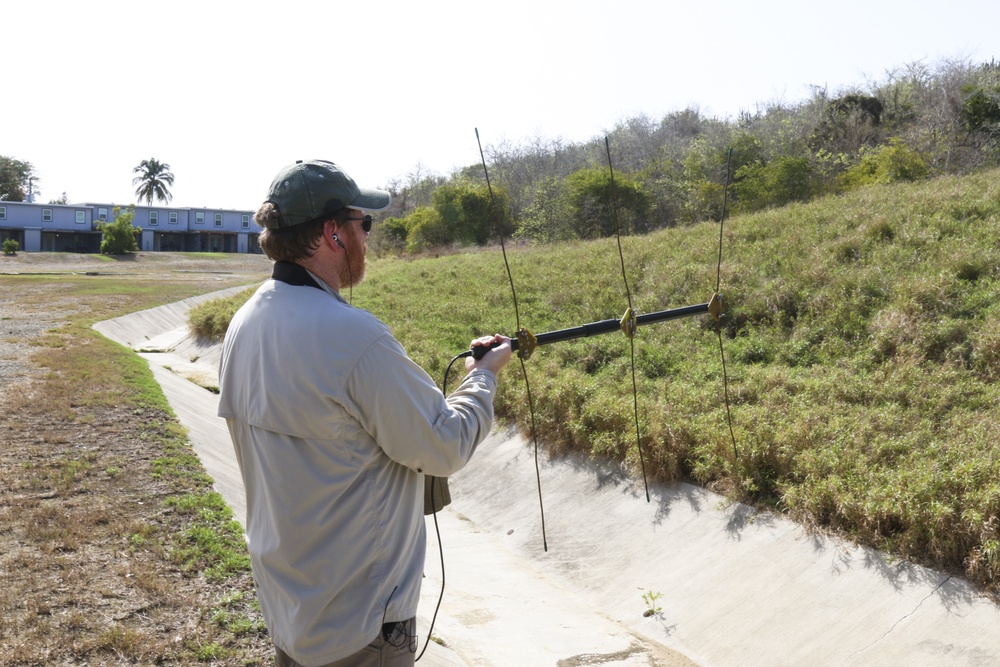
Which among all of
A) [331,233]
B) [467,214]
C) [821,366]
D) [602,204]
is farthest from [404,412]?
[467,214]

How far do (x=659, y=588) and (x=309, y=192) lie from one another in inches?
259

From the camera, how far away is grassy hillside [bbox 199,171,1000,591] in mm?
7004

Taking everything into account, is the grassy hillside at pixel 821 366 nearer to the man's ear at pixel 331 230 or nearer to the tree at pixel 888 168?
the man's ear at pixel 331 230

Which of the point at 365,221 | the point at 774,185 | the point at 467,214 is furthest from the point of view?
the point at 467,214

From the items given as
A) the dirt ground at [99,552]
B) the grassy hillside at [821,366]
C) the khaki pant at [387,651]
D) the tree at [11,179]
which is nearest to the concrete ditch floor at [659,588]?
the grassy hillside at [821,366]

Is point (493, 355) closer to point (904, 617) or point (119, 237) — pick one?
point (904, 617)

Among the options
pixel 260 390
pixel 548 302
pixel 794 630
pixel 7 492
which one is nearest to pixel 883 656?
pixel 794 630

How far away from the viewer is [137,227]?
76.5 meters

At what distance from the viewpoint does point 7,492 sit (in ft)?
22.6

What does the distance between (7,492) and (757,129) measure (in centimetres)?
3516

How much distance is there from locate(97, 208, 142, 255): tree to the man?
74444mm

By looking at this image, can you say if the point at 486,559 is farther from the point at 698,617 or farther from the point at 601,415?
the point at 698,617

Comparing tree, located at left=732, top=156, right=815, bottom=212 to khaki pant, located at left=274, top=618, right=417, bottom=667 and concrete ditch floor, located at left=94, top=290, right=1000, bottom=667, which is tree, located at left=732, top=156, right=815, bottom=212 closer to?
concrete ditch floor, located at left=94, top=290, right=1000, bottom=667

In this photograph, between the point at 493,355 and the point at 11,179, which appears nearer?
the point at 493,355
